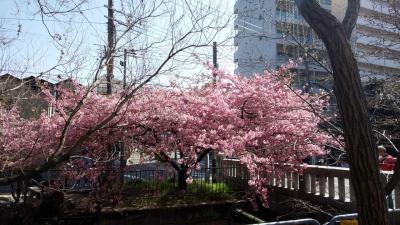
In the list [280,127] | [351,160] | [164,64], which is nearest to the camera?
[351,160]

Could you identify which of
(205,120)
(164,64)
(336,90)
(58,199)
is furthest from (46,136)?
(336,90)

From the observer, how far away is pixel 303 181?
436 inches

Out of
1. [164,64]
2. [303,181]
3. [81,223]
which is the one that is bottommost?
[81,223]

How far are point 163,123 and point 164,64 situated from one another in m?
4.84

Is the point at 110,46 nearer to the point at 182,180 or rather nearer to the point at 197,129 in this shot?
the point at 197,129

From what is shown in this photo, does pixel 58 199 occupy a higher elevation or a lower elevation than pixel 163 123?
lower

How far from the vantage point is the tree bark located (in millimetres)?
2850

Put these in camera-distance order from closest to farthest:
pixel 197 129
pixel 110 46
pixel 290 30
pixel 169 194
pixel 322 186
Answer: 1. pixel 290 30
2. pixel 110 46
3. pixel 322 186
4. pixel 197 129
5. pixel 169 194

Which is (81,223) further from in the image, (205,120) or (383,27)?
(383,27)

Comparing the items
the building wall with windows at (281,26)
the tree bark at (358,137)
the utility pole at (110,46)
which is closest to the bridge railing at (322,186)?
the building wall with windows at (281,26)

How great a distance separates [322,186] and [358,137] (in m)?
7.75

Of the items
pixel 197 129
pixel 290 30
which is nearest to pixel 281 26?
pixel 290 30

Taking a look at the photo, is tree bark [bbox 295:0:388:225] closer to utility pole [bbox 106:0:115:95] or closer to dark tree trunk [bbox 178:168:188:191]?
utility pole [bbox 106:0:115:95]

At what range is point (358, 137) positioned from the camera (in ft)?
9.44
